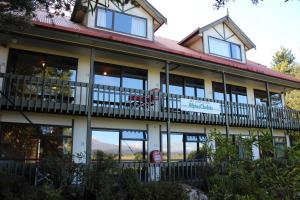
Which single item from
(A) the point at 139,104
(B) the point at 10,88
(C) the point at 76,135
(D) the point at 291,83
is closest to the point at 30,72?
(B) the point at 10,88

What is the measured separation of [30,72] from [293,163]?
11.7 m

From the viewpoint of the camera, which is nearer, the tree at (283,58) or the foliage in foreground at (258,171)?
the foliage in foreground at (258,171)

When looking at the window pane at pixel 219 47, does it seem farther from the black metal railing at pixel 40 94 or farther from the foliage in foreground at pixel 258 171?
the foliage in foreground at pixel 258 171

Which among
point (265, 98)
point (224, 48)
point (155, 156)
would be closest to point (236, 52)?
point (224, 48)

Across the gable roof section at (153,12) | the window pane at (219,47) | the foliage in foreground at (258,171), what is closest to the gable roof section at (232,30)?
the window pane at (219,47)

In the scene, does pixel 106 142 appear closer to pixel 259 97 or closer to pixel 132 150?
pixel 132 150

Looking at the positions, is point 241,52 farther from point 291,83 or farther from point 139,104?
point 139,104

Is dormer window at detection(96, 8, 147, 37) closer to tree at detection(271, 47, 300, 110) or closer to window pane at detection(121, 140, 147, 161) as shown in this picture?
window pane at detection(121, 140, 147, 161)

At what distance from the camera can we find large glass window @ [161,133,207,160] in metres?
16.2

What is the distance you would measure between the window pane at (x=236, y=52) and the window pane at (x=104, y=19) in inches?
347

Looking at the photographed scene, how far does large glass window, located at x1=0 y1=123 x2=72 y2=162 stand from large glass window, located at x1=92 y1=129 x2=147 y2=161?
1296 mm

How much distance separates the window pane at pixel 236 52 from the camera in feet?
67.9

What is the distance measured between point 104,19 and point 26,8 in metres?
8.58

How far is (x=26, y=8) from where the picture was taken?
7969 millimetres
